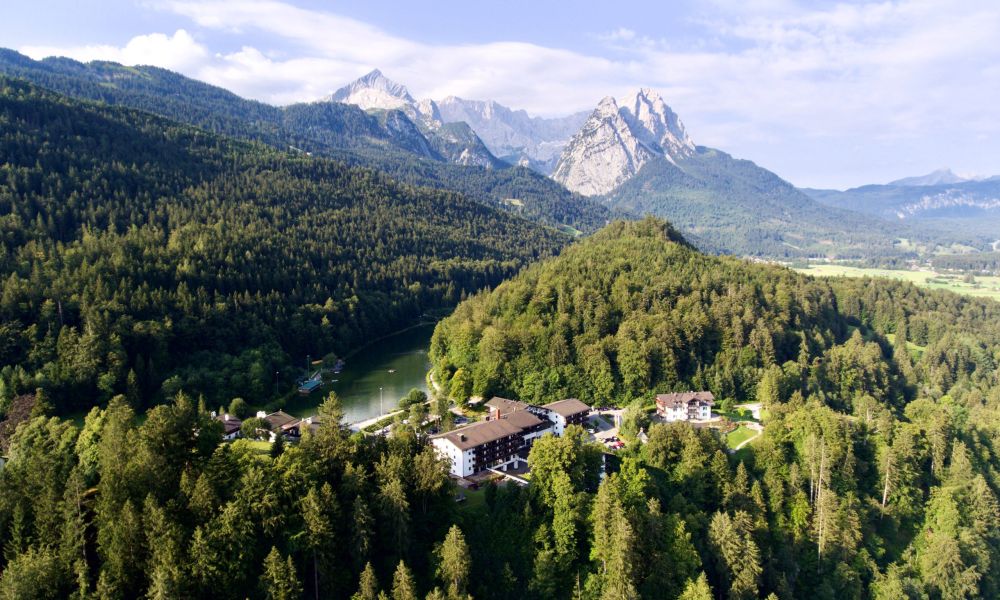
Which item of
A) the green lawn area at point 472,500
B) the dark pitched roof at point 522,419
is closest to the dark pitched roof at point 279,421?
the dark pitched roof at point 522,419

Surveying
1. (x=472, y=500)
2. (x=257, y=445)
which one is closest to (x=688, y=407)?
(x=472, y=500)

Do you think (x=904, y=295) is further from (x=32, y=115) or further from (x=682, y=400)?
(x=32, y=115)

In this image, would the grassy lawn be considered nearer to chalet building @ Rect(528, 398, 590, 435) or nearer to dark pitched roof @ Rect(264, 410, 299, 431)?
chalet building @ Rect(528, 398, 590, 435)

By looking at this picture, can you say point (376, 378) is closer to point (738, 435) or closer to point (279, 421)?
point (279, 421)

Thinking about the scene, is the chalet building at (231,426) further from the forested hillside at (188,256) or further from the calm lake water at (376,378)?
the forested hillside at (188,256)

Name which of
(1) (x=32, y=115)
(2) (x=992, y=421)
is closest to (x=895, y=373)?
(2) (x=992, y=421)
